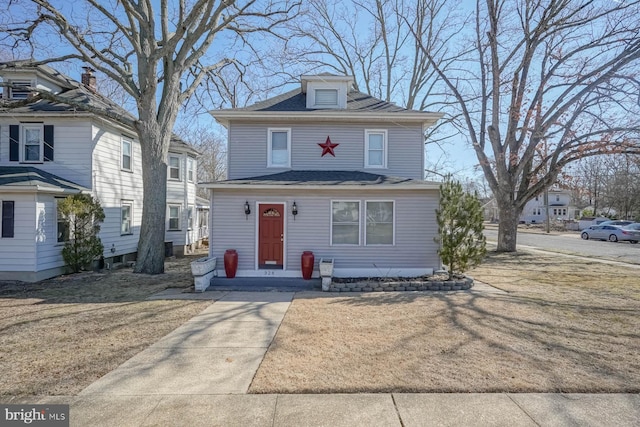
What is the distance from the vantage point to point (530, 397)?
3.60 meters

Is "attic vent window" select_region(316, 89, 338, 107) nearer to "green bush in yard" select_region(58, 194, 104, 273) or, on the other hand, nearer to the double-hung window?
"green bush in yard" select_region(58, 194, 104, 273)

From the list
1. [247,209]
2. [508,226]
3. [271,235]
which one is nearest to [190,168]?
[247,209]

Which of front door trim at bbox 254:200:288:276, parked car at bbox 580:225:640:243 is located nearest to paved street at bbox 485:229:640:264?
parked car at bbox 580:225:640:243

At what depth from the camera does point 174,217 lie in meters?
18.0

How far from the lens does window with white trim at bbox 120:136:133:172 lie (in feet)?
48.0

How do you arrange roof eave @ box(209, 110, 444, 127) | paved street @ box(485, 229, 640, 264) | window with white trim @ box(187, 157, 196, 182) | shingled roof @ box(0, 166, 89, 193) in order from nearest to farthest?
shingled roof @ box(0, 166, 89, 193) → roof eave @ box(209, 110, 444, 127) → paved street @ box(485, 229, 640, 264) → window with white trim @ box(187, 157, 196, 182)

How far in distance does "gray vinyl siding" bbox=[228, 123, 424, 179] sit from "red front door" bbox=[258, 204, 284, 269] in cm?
162

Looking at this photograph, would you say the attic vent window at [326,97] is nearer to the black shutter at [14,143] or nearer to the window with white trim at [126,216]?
the window with white trim at [126,216]

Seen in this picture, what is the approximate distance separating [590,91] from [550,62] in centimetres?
301

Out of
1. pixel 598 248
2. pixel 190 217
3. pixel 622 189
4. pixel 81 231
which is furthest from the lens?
pixel 622 189

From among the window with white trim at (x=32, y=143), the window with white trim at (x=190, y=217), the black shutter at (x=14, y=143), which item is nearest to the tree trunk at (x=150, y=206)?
the window with white trim at (x=32, y=143)

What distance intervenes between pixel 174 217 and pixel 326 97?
1137 cm

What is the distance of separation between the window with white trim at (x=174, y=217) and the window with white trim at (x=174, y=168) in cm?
164

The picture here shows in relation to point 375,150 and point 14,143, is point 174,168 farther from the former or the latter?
point 375,150
